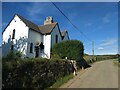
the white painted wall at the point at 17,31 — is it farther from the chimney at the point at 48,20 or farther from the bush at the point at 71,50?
the chimney at the point at 48,20

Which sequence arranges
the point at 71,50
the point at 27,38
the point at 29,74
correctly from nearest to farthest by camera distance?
the point at 29,74 < the point at 71,50 < the point at 27,38

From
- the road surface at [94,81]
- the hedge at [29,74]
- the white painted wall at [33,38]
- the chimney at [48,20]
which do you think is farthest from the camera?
the chimney at [48,20]

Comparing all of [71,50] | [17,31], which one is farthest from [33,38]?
[71,50]

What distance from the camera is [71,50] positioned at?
26250 millimetres

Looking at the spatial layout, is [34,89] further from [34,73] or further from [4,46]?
[4,46]

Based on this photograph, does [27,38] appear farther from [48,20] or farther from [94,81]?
[94,81]

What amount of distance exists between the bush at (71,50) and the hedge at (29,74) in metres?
12.0

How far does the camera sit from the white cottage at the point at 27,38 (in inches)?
1099

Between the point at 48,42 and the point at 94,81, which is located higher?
the point at 48,42

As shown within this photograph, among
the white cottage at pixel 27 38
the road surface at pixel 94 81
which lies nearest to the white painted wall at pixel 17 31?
the white cottage at pixel 27 38

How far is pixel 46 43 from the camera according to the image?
3159 centimetres

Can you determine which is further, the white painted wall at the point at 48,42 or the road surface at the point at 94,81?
the white painted wall at the point at 48,42

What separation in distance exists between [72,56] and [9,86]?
62.1ft

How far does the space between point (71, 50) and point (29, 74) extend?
17322mm
